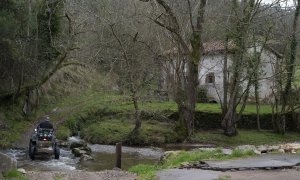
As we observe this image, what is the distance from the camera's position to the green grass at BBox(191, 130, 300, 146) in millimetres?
31469

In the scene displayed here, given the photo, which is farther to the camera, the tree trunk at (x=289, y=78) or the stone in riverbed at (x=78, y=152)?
the tree trunk at (x=289, y=78)

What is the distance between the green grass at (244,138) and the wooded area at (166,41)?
861mm

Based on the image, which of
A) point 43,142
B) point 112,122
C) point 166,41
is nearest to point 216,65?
point 166,41

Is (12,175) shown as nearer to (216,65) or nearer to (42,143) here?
(42,143)

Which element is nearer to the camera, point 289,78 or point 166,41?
point 289,78

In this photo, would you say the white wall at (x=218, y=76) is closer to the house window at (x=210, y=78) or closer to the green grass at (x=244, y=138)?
the house window at (x=210, y=78)

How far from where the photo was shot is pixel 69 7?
105 feet

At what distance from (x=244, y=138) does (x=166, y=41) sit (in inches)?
359

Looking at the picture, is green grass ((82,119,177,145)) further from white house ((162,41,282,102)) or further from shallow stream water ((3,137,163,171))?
white house ((162,41,282,102))

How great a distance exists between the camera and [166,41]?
114 feet

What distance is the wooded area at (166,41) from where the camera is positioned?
28.8 meters

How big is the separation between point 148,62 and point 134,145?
32.4 feet

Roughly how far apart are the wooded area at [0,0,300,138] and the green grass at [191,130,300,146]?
861 mm

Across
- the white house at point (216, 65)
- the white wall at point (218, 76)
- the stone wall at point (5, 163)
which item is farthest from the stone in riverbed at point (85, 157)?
the white wall at point (218, 76)
